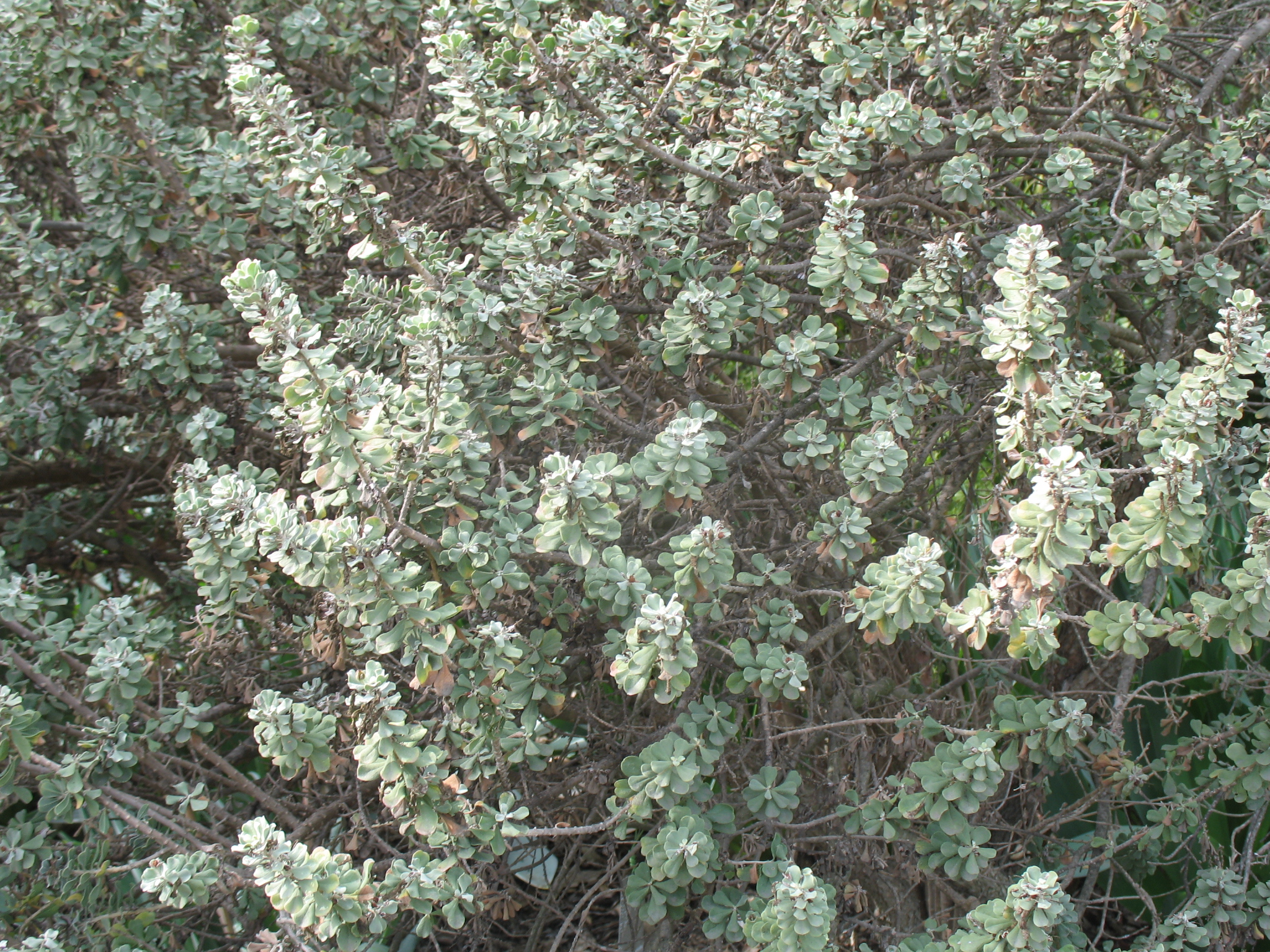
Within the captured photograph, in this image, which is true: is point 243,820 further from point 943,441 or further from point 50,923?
point 943,441

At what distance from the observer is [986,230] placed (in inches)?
103

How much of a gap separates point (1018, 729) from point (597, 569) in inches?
34.2

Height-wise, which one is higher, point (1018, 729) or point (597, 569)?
point (597, 569)

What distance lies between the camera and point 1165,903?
281 centimetres

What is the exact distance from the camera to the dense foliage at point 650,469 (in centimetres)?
185

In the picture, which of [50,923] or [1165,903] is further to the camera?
[1165,903]

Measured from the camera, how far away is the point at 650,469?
194 cm

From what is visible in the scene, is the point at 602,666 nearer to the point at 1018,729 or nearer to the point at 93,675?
the point at 1018,729

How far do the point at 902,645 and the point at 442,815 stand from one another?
1.47 meters

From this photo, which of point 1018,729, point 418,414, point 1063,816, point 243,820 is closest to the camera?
point 418,414

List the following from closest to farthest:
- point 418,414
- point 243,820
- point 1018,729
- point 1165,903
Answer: point 418,414 → point 1018,729 → point 243,820 → point 1165,903

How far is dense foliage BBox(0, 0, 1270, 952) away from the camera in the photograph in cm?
185

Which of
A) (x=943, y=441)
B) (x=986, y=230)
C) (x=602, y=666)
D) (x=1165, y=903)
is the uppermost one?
(x=986, y=230)

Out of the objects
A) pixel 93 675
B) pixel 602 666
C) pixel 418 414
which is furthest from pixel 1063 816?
pixel 93 675
